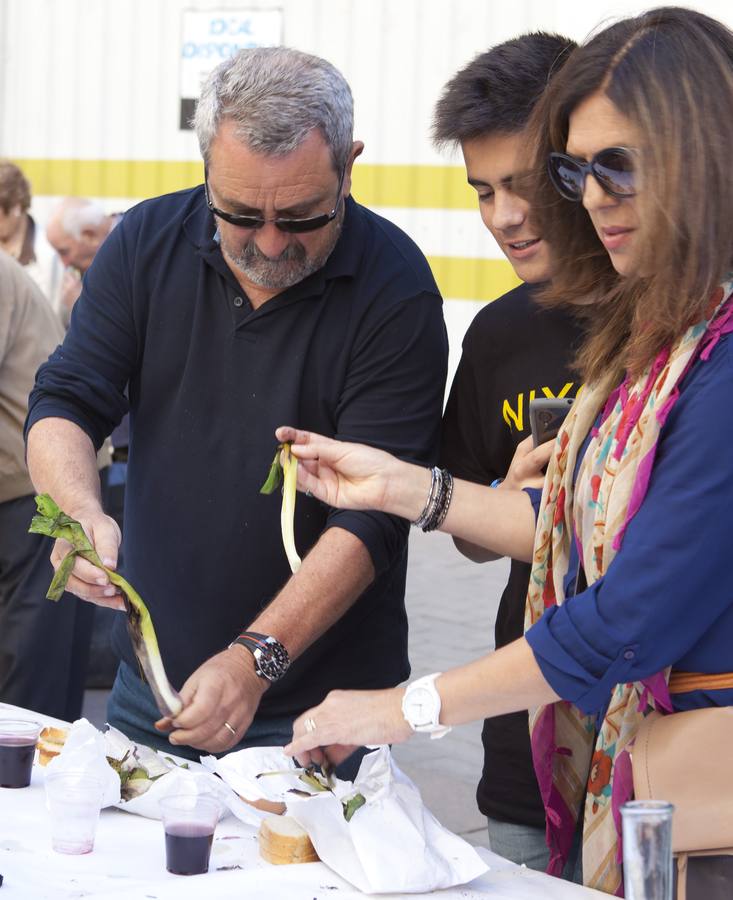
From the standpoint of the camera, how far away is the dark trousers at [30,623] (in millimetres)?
4820

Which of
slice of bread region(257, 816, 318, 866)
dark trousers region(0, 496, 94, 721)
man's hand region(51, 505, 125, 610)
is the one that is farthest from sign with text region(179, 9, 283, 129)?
slice of bread region(257, 816, 318, 866)

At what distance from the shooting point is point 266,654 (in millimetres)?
2449

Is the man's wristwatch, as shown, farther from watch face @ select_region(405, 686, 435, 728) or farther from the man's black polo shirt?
watch face @ select_region(405, 686, 435, 728)

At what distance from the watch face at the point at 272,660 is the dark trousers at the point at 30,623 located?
2.48 m

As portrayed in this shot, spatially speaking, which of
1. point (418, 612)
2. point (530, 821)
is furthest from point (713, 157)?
point (418, 612)

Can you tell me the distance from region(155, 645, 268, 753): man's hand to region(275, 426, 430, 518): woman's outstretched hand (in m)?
0.34

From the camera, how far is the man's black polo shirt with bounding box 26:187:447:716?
9.00 feet

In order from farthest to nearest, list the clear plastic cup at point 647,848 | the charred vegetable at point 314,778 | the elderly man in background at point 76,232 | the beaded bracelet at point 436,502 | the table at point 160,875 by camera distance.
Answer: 1. the elderly man in background at point 76,232
2. the beaded bracelet at point 436,502
3. the charred vegetable at point 314,778
4. the table at point 160,875
5. the clear plastic cup at point 647,848

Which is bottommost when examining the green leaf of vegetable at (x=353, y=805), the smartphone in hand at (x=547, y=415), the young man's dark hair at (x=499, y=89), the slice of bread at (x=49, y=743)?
the slice of bread at (x=49, y=743)

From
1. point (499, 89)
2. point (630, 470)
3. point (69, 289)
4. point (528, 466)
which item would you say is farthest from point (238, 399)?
point (69, 289)

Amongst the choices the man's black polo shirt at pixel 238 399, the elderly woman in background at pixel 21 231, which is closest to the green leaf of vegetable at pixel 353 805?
the man's black polo shirt at pixel 238 399

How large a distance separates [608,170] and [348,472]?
69 cm

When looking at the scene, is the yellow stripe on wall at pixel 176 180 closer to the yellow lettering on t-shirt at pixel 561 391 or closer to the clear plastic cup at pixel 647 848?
the yellow lettering on t-shirt at pixel 561 391

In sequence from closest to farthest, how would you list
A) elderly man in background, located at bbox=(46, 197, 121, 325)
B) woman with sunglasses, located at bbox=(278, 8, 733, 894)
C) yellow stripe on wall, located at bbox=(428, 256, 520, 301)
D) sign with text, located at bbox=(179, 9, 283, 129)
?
1. woman with sunglasses, located at bbox=(278, 8, 733, 894)
2. elderly man in background, located at bbox=(46, 197, 121, 325)
3. yellow stripe on wall, located at bbox=(428, 256, 520, 301)
4. sign with text, located at bbox=(179, 9, 283, 129)
